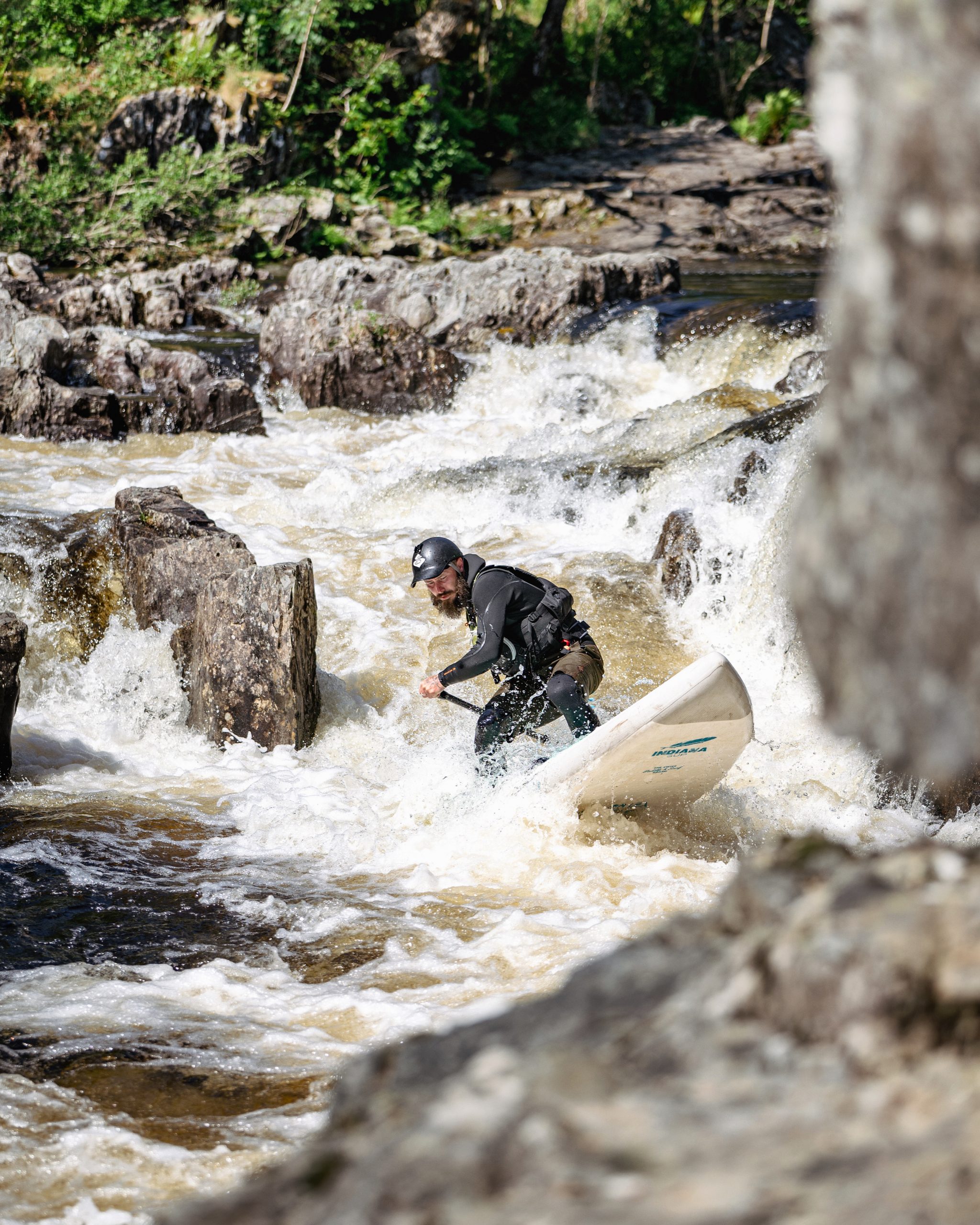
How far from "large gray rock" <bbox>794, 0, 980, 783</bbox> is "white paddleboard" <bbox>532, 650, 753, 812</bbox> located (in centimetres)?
384

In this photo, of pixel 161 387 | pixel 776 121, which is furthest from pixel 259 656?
pixel 776 121

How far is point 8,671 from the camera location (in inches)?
236

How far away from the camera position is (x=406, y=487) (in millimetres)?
10242

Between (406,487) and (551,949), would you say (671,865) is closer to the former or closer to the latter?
(551,949)

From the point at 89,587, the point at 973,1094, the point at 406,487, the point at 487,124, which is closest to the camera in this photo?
the point at 973,1094

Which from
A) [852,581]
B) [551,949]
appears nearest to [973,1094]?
[852,581]

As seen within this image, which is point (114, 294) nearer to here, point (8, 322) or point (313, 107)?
point (8, 322)

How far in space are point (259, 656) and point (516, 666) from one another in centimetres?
186

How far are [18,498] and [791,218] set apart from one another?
20.2 m

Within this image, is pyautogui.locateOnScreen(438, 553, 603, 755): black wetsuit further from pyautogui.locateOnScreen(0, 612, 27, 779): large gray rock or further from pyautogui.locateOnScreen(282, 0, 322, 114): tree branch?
pyautogui.locateOnScreen(282, 0, 322, 114): tree branch

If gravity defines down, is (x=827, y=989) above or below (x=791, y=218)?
below

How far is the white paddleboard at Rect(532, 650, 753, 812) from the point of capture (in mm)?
4965

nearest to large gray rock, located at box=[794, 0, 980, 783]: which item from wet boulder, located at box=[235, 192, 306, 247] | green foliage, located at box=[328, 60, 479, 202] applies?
wet boulder, located at box=[235, 192, 306, 247]

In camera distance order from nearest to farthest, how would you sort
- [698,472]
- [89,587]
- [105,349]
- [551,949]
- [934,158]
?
1. [934,158]
2. [551,949]
3. [89,587]
4. [698,472]
5. [105,349]
